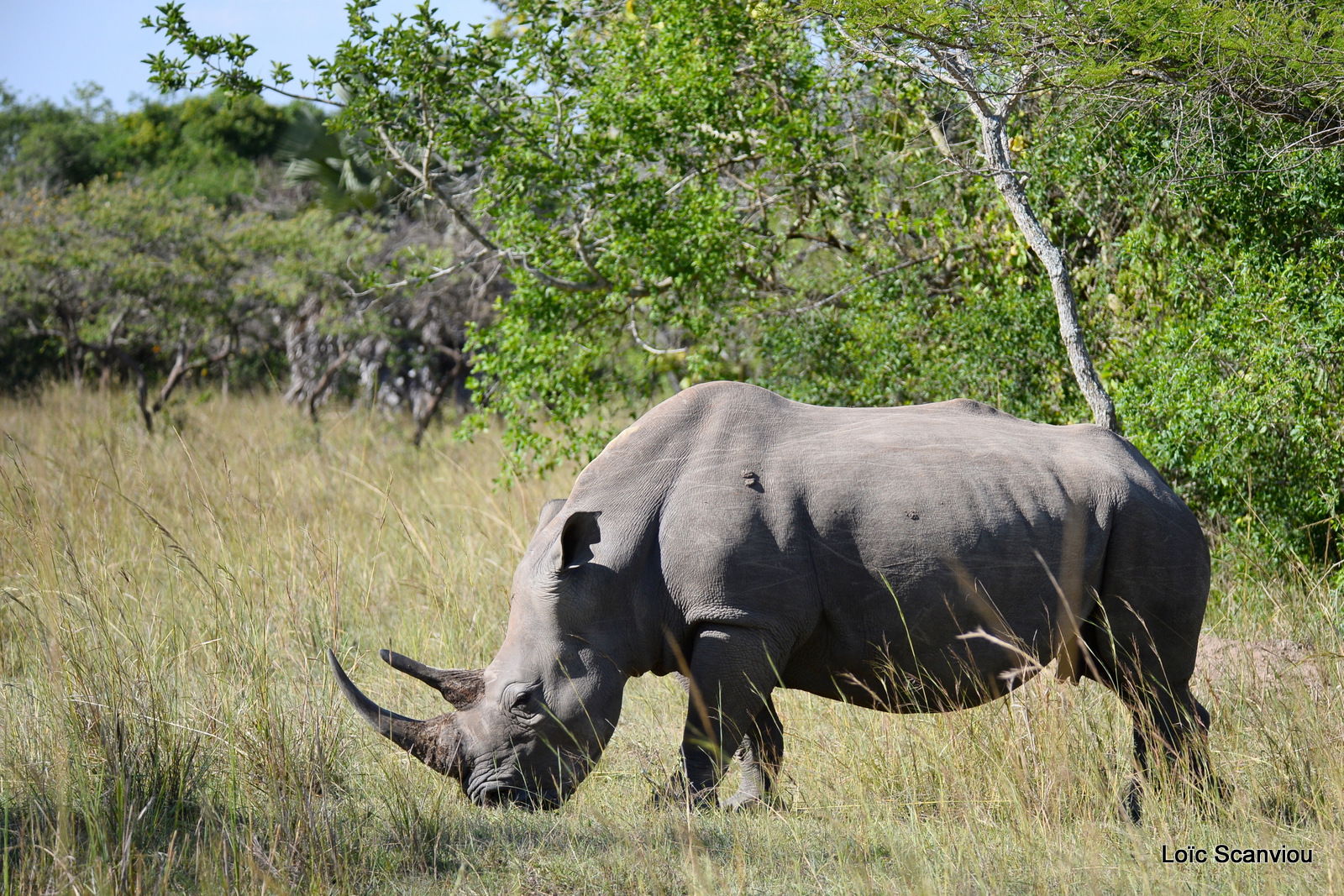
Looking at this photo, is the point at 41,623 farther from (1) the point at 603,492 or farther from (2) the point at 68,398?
(2) the point at 68,398

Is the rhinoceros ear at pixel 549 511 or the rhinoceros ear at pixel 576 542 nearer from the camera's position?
the rhinoceros ear at pixel 576 542

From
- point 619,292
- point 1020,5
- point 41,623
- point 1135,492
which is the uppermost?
point 1020,5


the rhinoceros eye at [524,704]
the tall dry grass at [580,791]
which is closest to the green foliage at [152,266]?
the tall dry grass at [580,791]

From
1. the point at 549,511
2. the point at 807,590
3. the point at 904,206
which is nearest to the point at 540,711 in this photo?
the point at 549,511

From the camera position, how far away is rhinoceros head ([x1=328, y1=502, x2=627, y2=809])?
350cm

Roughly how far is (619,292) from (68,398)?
31.6ft

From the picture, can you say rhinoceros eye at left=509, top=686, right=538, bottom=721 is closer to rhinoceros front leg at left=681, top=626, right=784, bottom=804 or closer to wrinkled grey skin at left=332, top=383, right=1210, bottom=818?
wrinkled grey skin at left=332, top=383, right=1210, bottom=818

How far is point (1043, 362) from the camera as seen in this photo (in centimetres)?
666

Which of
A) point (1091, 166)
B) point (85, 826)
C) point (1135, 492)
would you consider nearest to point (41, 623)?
point (85, 826)

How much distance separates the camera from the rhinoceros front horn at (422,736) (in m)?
3.53

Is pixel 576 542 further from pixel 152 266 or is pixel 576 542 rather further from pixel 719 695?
pixel 152 266

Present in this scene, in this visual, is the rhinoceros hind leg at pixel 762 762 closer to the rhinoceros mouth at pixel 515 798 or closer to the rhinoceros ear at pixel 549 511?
the rhinoceros mouth at pixel 515 798

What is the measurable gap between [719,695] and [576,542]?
65 cm

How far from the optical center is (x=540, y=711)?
3.50 meters
